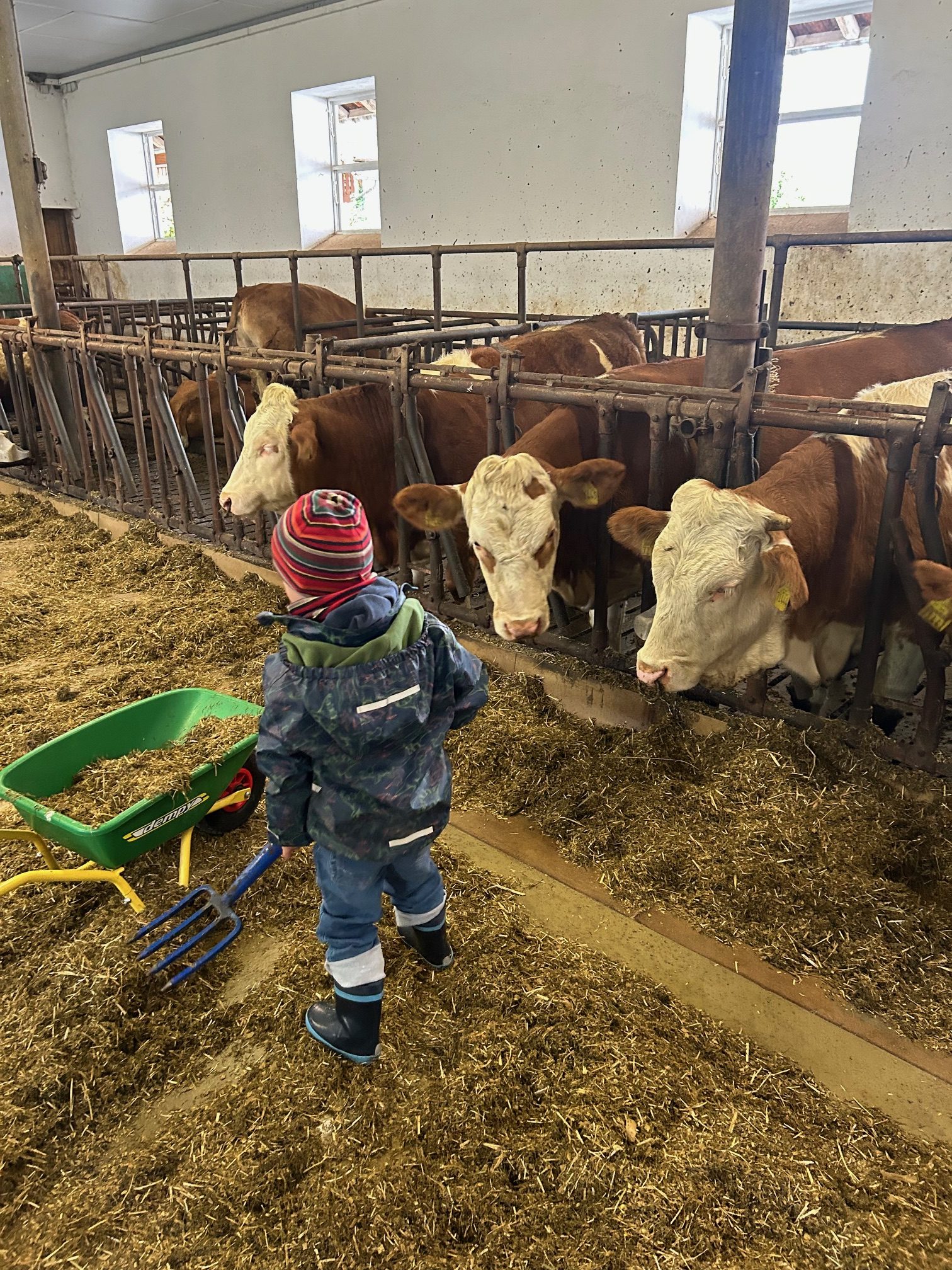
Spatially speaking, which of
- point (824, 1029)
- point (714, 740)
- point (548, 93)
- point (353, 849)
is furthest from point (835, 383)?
point (548, 93)

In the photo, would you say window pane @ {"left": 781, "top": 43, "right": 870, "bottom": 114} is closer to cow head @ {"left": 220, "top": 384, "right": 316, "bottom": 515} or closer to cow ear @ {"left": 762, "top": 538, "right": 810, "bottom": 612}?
cow head @ {"left": 220, "top": 384, "right": 316, "bottom": 515}

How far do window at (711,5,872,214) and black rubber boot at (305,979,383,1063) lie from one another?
763 cm

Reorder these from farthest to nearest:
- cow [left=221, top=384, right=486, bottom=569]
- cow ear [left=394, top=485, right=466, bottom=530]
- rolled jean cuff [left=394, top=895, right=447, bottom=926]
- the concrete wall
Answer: the concrete wall < cow [left=221, top=384, right=486, bottom=569] < cow ear [left=394, top=485, right=466, bottom=530] < rolled jean cuff [left=394, top=895, right=447, bottom=926]

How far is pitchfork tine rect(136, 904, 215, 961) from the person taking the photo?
7.49 feet

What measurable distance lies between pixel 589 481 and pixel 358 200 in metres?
10.9

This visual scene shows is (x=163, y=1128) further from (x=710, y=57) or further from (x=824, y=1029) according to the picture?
(x=710, y=57)

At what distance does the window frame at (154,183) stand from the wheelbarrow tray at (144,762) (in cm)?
1481

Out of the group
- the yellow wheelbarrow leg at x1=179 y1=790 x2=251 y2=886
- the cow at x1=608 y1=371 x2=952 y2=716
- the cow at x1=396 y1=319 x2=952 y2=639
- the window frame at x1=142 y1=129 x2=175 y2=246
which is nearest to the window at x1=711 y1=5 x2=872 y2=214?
the cow at x1=396 y1=319 x2=952 y2=639

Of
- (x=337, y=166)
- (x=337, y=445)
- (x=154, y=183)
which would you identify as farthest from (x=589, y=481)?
(x=154, y=183)

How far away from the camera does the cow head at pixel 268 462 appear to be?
4.43 m

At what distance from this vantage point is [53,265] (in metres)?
16.8

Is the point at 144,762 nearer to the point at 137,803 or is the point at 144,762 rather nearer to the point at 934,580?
the point at 137,803

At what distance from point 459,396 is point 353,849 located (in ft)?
10.6

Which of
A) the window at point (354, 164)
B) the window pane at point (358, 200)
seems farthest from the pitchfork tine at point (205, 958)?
the window pane at point (358, 200)
